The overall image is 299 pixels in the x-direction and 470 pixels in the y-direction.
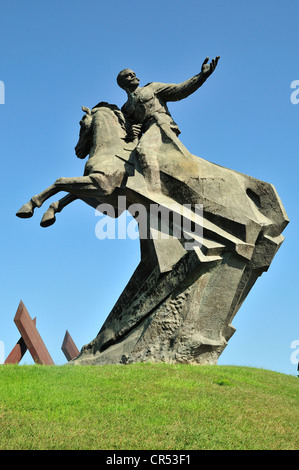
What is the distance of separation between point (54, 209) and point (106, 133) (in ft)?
5.94

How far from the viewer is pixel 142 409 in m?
6.08

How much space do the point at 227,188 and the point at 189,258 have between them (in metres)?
1.56

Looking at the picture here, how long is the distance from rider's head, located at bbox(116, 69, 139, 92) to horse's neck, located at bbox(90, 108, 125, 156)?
0.60 m

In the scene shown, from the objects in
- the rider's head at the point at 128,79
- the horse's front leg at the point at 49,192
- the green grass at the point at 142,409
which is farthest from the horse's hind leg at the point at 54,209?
the green grass at the point at 142,409

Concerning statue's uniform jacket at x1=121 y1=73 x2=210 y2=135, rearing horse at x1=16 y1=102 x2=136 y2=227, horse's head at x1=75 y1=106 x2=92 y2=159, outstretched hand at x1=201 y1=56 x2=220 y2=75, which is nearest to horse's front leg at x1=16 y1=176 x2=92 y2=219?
rearing horse at x1=16 y1=102 x2=136 y2=227

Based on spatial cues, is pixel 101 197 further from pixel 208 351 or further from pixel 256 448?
pixel 256 448

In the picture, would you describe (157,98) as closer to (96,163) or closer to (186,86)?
(186,86)

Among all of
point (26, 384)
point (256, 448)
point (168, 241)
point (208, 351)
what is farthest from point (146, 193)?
point (256, 448)

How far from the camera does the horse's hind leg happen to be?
10.3 metres

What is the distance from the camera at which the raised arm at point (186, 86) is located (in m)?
10.3

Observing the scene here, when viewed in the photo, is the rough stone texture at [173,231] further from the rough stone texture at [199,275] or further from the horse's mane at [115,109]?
the horse's mane at [115,109]

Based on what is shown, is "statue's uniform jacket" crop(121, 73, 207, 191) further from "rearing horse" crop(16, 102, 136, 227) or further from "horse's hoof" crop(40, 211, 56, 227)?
"horse's hoof" crop(40, 211, 56, 227)

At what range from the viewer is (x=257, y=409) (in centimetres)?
658

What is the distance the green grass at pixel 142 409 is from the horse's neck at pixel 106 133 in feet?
14.3
